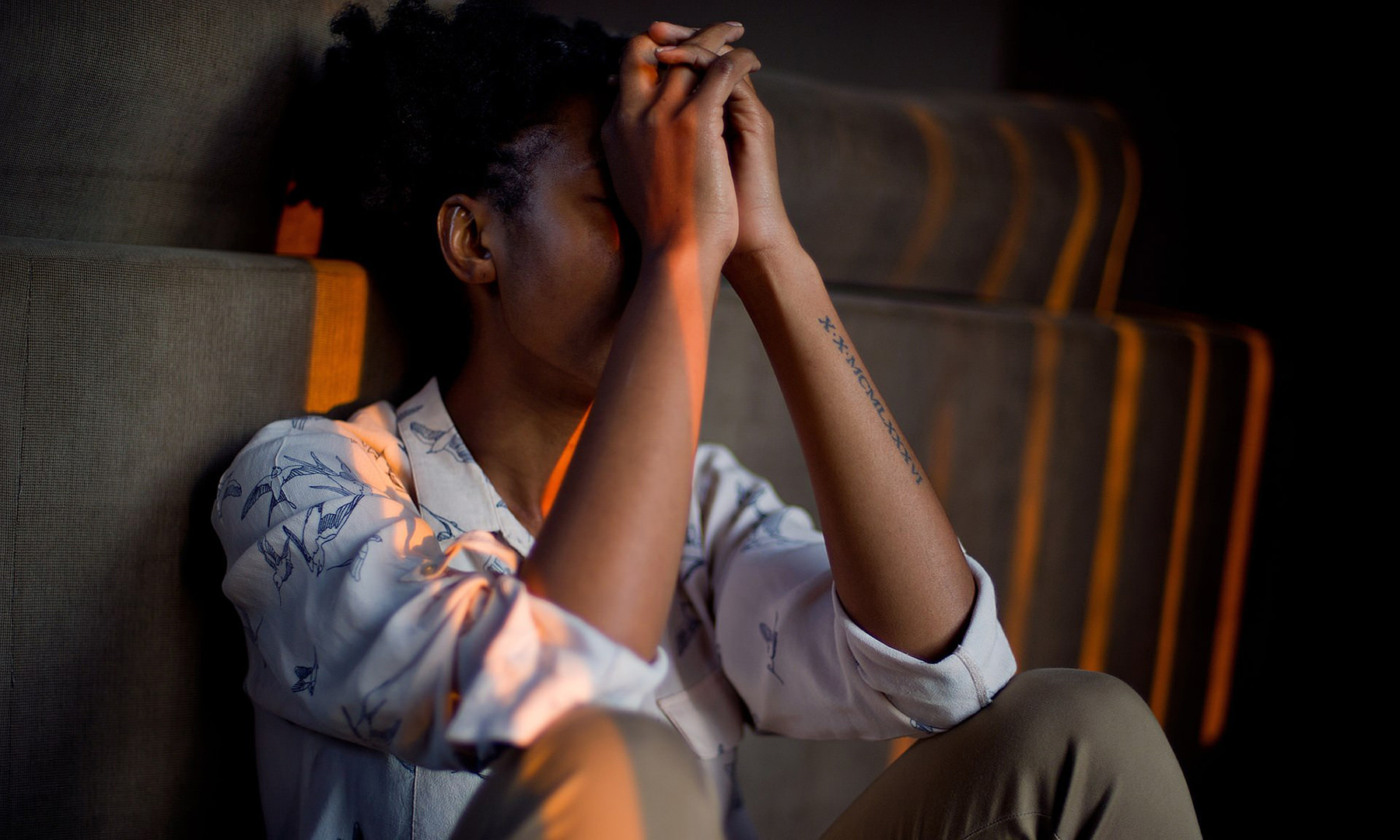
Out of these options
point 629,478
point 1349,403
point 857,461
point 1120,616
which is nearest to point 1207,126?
point 1349,403

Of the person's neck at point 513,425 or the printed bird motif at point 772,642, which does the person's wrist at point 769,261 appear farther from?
the printed bird motif at point 772,642

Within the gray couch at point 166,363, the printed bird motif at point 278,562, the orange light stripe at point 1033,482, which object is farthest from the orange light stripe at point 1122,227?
the printed bird motif at point 278,562

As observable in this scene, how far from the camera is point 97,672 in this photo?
0.64m

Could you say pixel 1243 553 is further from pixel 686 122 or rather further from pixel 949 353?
pixel 686 122

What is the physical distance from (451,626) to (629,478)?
121 millimetres

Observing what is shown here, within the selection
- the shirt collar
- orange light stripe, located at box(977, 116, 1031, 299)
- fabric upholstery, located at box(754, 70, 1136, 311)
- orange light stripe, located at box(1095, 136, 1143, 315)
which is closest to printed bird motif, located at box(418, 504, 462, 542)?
the shirt collar

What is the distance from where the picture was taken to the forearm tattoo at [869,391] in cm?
70

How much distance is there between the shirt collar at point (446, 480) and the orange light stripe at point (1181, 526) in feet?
3.48

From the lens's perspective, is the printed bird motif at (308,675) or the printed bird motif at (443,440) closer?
the printed bird motif at (308,675)

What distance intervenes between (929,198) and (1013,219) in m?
0.15

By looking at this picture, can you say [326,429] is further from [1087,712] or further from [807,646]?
[1087,712]

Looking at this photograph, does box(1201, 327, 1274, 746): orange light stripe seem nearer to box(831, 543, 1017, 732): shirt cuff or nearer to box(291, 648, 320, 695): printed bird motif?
box(831, 543, 1017, 732): shirt cuff

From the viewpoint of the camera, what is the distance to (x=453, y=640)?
0.50 m

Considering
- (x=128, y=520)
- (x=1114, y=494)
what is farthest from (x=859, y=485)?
(x=1114, y=494)
